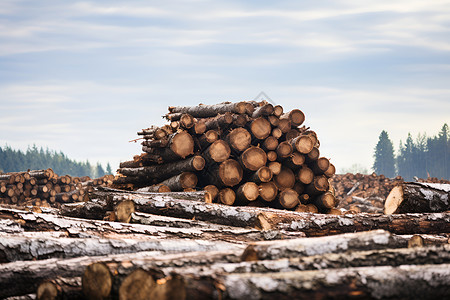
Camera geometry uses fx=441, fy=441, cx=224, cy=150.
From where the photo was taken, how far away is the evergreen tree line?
244ft

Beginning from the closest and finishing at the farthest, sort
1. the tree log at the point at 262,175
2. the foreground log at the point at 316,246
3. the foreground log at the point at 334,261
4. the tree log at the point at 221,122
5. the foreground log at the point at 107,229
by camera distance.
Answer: the foreground log at the point at 334,261 < the foreground log at the point at 316,246 < the foreground log at the point at 107,229 < the tree log at the point at 262,175 < the tree log at the point at 221,122

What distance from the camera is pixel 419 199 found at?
743 cm

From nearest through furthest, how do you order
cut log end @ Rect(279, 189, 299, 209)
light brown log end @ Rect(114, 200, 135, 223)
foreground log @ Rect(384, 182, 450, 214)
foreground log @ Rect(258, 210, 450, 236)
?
light brown log end @ Rect(114, 200, 135, 223), foreground log @ Rect(258, 210, 450, 236), foreground log @ Rect(384, 182, 450, 214), cut log end @ Rect(279, 189, 299, 209)

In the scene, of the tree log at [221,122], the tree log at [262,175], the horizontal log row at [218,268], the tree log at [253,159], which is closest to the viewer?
the horizontal log row at [218,268]

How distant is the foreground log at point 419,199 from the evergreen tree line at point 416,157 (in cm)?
7239

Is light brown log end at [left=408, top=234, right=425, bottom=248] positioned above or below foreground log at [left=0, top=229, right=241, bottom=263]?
below

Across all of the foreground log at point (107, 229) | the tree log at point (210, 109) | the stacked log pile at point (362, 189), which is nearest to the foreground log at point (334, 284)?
the foreground log at point (107, 229)

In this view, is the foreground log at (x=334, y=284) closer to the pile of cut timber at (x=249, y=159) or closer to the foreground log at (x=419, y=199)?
the foreground log at (x=419, y=199)

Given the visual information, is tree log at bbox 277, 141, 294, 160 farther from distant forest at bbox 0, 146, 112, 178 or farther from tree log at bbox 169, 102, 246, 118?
distant forest at bbox 0, 146, 112, 178

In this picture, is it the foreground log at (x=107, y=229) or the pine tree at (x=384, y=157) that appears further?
the pine tree at (x=384, y=157)

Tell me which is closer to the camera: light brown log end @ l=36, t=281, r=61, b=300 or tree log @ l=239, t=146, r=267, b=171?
light brown log end @ l=36, t=281, r=61, b=300

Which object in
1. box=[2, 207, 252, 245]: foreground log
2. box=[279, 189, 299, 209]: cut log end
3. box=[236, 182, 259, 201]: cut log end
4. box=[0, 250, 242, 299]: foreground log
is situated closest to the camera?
box=[0, 250, 242, 299]: foreground log

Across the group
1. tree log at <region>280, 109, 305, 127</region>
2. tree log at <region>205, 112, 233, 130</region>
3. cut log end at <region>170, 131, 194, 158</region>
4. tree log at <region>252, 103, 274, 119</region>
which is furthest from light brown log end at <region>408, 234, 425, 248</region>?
cut log end at <region>170, 131, 194, 158</region>

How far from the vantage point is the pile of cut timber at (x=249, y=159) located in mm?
9281
